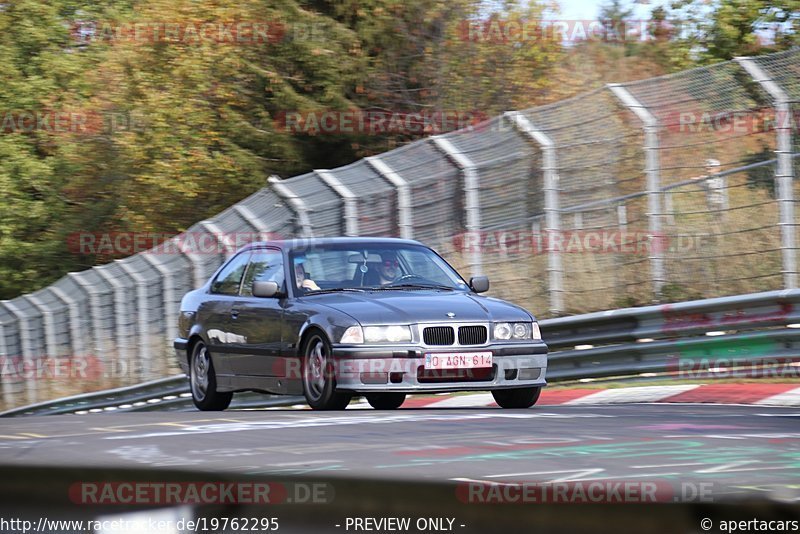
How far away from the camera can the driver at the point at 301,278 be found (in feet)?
35.1

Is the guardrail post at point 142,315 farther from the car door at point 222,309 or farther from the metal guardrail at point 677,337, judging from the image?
the metal guardrail at point 677,337

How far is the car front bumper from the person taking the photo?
9.45m

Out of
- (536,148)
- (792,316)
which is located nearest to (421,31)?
(536,148)

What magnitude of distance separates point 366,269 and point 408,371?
1.48 meters

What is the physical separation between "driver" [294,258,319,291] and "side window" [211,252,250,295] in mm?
979

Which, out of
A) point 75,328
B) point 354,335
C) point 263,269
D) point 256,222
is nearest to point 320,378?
point 354,335

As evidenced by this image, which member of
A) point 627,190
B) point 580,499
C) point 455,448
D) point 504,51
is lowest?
point 455,448

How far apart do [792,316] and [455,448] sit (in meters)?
6.34

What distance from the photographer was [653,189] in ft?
42.1

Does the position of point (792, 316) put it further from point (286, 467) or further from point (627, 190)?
point (286, 467)

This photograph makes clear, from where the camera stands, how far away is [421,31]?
33344 millimetres

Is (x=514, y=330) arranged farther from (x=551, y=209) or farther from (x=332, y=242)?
(x=551, y=209)

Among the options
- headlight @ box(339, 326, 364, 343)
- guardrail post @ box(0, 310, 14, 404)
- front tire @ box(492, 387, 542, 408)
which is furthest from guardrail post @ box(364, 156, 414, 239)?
guardrail post @ box(0, 310, 14, 404)

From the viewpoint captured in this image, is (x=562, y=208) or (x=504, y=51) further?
(x=504, y=51)
